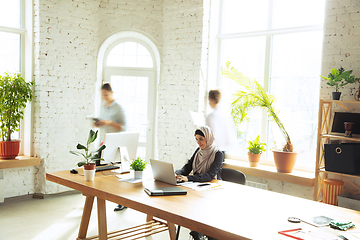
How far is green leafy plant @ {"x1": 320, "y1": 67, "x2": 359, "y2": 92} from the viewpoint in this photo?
3557 millimetres

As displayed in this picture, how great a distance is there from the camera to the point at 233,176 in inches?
135

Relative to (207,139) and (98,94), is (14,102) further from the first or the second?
(207,139)

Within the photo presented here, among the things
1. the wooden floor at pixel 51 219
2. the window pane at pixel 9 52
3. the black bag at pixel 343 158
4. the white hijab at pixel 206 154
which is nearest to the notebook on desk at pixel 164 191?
the white hijab at pixel 206 154

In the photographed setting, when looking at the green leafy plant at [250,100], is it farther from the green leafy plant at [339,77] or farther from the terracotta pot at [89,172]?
the terracotta pot at [89,172]

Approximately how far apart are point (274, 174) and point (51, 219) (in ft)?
9.57

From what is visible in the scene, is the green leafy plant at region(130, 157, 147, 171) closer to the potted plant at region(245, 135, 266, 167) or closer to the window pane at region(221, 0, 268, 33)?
the potted plant at region(245, 135, 266, 167)

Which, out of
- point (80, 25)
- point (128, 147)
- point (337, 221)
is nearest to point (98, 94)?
point (80, 25)

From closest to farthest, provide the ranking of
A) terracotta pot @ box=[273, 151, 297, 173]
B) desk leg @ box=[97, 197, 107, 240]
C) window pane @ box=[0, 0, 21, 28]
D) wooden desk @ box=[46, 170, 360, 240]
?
1. wooden desk @ box=[46, 170, 360, 240]
2. desk leg @ box=[97, 197, 107, 240]
3. terracotta pot @ box=[273, 151, 297, 173]
4. window pane @ box=[0, 0, 21, 28]

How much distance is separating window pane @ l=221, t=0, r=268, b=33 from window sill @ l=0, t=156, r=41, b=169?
3.57 m

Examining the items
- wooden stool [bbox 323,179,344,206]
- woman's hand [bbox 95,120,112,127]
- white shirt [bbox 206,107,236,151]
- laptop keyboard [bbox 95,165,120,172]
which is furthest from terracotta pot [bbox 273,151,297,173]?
woman's hand [bbox 95,120,112,127]

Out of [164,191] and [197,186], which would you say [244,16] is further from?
[164,191]

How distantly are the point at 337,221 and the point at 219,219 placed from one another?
30.4 inches

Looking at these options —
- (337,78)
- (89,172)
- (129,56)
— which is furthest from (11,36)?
(337,78)

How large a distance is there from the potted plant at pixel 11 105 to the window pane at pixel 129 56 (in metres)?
1.46
